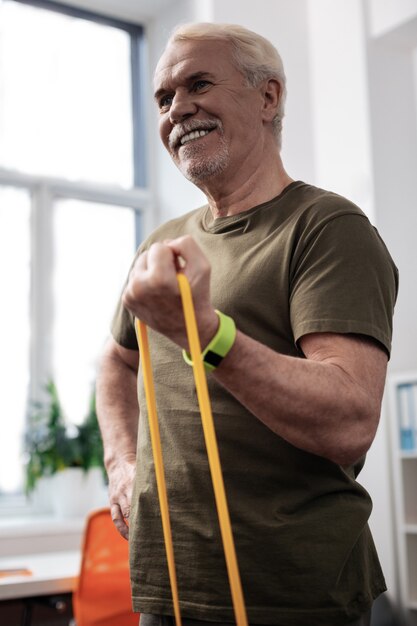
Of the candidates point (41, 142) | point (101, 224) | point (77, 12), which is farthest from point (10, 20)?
point (101, 224)

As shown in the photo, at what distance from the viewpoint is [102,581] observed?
107 inches

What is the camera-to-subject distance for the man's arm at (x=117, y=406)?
1.47 meters

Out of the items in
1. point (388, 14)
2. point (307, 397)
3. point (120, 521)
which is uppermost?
point (388, 14)

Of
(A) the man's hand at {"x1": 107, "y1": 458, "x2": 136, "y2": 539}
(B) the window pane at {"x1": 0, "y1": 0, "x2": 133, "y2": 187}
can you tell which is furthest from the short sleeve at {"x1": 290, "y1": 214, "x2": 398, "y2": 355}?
(B) the window pane at {"x1": 0, "y1": 0, "x2": 133, "y2": 187}

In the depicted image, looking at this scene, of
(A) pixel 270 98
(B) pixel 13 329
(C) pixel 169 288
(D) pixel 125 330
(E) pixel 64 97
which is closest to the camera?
(C) pixel 169 288

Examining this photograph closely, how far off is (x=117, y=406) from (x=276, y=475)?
0.52 m

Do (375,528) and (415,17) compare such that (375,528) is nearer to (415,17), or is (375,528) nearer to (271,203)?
(415,17)

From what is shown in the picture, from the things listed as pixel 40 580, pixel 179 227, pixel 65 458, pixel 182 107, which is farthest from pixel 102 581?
pixel 182 107

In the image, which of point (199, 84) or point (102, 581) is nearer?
point (199, 84)

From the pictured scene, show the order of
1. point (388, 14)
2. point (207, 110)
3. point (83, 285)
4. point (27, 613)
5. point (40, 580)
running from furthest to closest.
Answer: point (83, 285) → point (388, 14) → point (27, 613) → point (40, 580) → point (207, 110)

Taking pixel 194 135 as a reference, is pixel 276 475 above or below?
below

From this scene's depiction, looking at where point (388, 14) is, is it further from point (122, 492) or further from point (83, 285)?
point (122, 492)

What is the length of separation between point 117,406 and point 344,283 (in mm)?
634

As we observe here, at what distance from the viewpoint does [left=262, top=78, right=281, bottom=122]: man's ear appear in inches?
55.4
